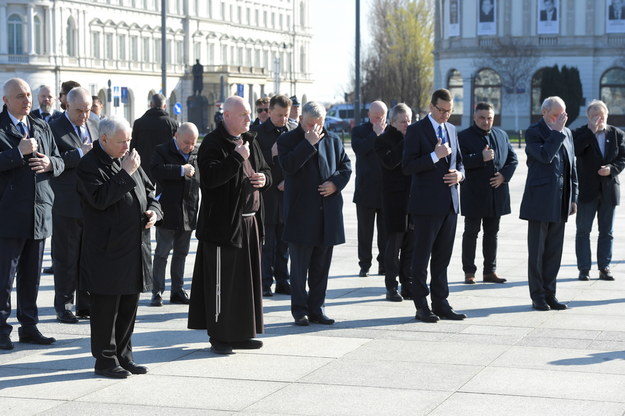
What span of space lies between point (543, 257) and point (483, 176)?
1.90 meters

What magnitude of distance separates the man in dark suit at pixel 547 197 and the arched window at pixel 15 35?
261ft

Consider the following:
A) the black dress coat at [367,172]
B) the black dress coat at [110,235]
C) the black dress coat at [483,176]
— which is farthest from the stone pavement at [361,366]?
the black dress coat at [367,172]

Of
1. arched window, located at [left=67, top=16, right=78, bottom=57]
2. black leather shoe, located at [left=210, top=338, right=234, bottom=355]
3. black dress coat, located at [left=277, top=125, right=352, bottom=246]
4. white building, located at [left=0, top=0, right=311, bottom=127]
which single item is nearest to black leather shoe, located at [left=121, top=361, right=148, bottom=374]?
black leather shoe, located at [left=210, top=338, right=234, bottom=355]

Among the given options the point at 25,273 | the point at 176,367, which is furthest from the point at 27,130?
the point at 176,367

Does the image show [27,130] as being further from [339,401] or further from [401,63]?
[401,63]

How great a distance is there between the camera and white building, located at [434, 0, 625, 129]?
8362 cm

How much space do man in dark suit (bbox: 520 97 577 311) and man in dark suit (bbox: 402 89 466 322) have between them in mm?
921

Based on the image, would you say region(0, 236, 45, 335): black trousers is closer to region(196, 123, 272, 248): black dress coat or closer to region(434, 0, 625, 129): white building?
region(196, 123, 272, 248): black dress coat

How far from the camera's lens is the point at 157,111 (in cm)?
1427

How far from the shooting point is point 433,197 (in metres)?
10.6

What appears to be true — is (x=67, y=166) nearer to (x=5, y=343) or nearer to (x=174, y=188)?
(x=174, y=188)

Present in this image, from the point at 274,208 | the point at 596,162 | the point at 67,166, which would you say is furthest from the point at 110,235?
the point at 596,162

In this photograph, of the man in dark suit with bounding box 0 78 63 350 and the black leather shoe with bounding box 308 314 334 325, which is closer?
the man in dark suit with bounding box 0 78 63 350

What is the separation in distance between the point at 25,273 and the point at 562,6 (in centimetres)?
7854
